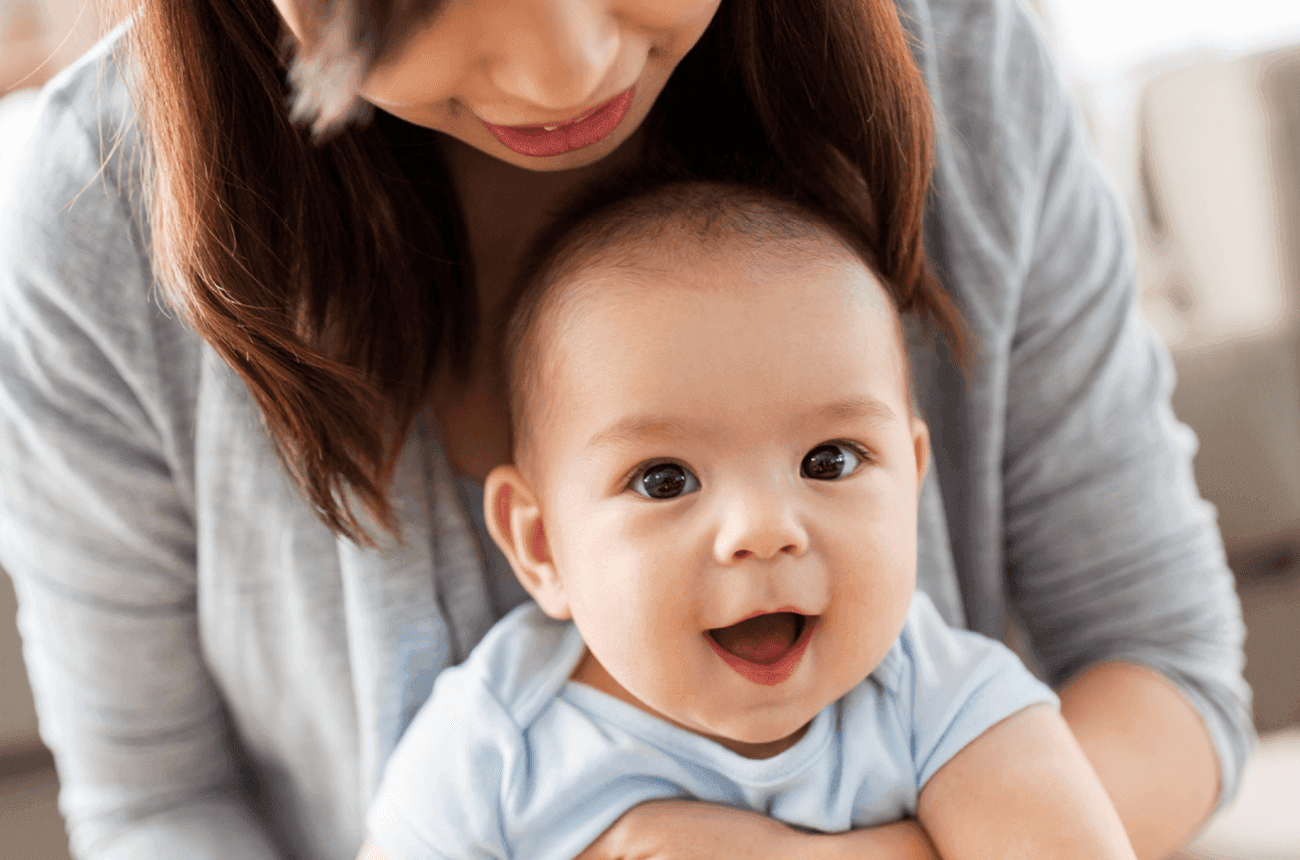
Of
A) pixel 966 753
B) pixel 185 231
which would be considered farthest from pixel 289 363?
pixel 966 753

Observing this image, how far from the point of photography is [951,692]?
775 millimetres

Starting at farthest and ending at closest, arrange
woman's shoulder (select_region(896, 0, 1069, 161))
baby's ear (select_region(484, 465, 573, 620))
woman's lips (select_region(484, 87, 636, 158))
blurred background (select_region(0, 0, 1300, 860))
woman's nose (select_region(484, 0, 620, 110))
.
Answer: blurred background (select_region(0, 0, 1300, 860)) < woman's shoulder (select_region(896, 0, 1069, 161)) < baby's ear (select_region(484, 465, 573, 620)) < woman's lips (select_region(484, 87, 636, 158)) < woman's nose (select_region(484, 0, 620, 110))

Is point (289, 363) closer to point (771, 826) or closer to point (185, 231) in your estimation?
point (185, 231)

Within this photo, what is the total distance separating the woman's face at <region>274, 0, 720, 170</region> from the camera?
57 centimetres

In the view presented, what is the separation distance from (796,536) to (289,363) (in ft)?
1.24

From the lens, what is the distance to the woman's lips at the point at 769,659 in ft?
2.27

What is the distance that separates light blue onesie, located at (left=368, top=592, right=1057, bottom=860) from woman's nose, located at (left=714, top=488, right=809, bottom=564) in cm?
17

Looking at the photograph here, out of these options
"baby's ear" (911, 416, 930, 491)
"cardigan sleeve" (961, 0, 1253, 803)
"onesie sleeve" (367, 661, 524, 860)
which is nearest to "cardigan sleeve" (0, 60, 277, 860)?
"onesie sleeve" (367, 661, 524, 860)

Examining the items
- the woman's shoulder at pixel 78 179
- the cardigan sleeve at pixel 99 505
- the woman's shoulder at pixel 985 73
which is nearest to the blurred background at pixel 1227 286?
the cardigan sleeve at pixel 99 505

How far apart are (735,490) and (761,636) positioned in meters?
0.11

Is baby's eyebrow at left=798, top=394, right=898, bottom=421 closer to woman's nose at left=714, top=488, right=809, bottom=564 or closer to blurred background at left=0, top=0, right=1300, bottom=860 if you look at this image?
woman's nose at left=714, top=488, right=809, bottom=564

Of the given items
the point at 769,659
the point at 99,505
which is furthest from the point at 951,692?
the point at 99,505

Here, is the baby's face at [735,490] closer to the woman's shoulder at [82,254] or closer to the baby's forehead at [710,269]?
the baby's forehead at [710,269]

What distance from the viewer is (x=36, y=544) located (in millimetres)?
879
